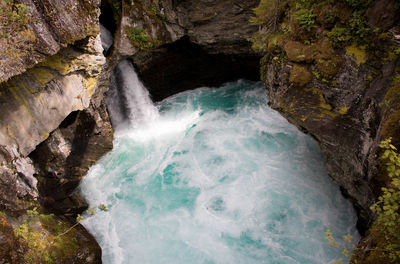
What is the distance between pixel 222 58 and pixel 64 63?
832 cm

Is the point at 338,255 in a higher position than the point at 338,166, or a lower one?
lower

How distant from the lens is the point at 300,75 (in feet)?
23.0

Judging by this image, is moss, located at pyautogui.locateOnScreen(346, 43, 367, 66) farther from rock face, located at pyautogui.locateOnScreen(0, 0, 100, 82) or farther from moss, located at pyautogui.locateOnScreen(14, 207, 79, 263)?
moss, located at pyautogui.locateOnScreen(14, 207, 79, 263)

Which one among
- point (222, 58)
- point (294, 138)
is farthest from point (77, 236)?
point (222, 58)

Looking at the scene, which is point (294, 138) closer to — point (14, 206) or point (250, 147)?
point (250, 147)

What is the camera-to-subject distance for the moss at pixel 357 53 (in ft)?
19.7

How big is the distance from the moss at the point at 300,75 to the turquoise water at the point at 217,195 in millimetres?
3676

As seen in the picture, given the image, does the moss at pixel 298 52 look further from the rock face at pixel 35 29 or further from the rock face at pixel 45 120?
the rock face at pixel 35 29

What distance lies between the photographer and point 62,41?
6.43 m

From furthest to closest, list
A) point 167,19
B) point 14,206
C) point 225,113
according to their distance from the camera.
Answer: point 225,113 < point 167,19 < point 14,206

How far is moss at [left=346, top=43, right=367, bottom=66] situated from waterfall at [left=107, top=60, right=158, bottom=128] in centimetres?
886

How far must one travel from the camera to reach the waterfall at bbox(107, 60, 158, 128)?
37.1 ft

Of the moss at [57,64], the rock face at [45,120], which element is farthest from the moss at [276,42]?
the moss at [57,64]

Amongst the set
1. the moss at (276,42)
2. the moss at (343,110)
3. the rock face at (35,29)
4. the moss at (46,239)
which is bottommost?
the moss at (46,239)
